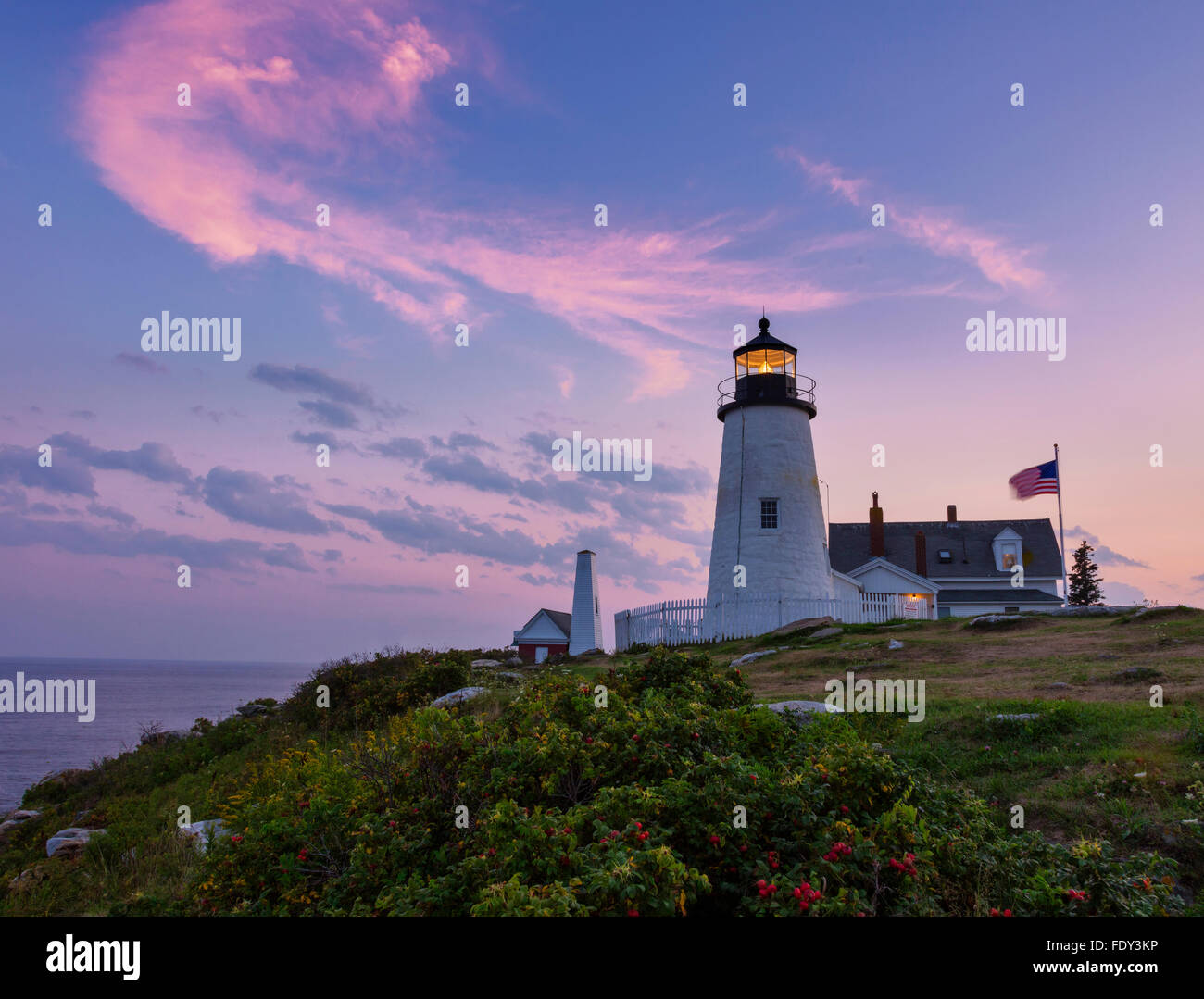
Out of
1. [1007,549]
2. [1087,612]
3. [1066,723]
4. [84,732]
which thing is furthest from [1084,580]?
[84,732]

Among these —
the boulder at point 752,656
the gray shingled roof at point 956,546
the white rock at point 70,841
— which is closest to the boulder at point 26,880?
the white rock at point 70,841

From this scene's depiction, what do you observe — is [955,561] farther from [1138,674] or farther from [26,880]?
[26,880]

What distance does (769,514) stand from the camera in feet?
93.5

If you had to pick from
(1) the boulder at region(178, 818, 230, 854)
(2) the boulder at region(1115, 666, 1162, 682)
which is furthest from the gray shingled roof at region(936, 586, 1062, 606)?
(1) the boulder at region(178, 818, 230, 854)

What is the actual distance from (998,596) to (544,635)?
80.3ft

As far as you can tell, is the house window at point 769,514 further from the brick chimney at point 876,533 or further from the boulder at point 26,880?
the boulder at point 26,880

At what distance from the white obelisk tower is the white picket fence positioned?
220 centimetres

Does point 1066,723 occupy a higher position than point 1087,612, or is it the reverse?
point 1087,612

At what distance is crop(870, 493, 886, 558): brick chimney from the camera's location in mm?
41531

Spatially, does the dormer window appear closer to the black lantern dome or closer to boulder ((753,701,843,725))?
the black lantern dome
